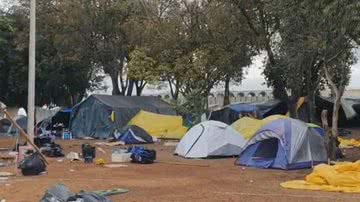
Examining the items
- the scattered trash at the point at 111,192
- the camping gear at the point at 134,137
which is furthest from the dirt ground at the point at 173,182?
the camping gear at the point at 134,137

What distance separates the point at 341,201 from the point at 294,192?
1.41 meters

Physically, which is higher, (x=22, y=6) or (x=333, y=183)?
(x=22, y=6)

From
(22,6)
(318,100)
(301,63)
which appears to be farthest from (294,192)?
(22,6)

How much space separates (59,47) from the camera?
39469 mm

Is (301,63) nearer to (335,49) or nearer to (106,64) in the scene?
(335,49)

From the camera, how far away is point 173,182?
13656 mm

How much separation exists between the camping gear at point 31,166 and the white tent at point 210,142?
21.7ft

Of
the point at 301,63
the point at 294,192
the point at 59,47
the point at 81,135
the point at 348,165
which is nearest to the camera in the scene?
the point at 294,192

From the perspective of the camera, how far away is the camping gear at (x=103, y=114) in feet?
112

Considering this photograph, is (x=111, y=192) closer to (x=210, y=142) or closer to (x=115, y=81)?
(x=210, y=142)

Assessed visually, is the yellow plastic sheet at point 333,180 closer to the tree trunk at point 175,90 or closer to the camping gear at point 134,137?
the camping gear at point 134,137

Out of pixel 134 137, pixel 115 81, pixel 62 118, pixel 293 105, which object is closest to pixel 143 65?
pixel 115 81

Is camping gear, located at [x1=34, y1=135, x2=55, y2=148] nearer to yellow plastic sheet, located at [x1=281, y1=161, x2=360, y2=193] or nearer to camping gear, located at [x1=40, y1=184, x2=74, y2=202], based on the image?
yellow plastic sheet, located at [x1=281, y1=161, x2=360, y2=193]

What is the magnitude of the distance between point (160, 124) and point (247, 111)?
24.7 ft
